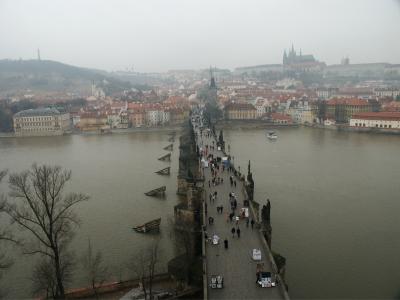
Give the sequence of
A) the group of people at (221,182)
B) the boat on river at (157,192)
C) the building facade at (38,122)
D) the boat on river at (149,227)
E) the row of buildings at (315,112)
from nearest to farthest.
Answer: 1. the group of people at (221,182)
2. the boat on river at (149,227)
3. the boat on river at (157,192)
4. the row of buildings at (315,112)
5. the building facade at (38,122)

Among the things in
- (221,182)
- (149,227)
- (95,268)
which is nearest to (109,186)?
(221,182)

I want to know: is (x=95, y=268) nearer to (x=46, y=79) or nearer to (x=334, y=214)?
(x=334, y=214)

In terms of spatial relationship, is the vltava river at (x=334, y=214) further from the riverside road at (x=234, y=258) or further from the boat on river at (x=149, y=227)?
the boat on river at (x=149, y=227)

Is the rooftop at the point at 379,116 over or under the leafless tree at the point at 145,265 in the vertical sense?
over

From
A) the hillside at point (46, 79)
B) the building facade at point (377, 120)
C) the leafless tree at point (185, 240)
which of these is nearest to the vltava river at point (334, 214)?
the leafless tree at point (185, 240)

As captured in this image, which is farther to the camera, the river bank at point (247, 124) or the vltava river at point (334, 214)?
the river bank at point (247, 124)

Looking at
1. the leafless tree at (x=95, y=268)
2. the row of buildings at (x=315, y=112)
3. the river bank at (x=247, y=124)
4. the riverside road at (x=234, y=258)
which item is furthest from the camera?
the river bank at (x=247, y=124)

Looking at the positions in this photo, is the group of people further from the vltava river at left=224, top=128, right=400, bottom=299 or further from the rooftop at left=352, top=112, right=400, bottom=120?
the rooftop at left=352, top=112, right=400, bottom=120

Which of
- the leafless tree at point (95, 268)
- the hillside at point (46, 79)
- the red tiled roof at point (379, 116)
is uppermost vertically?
the hillside at point (46, 79)
